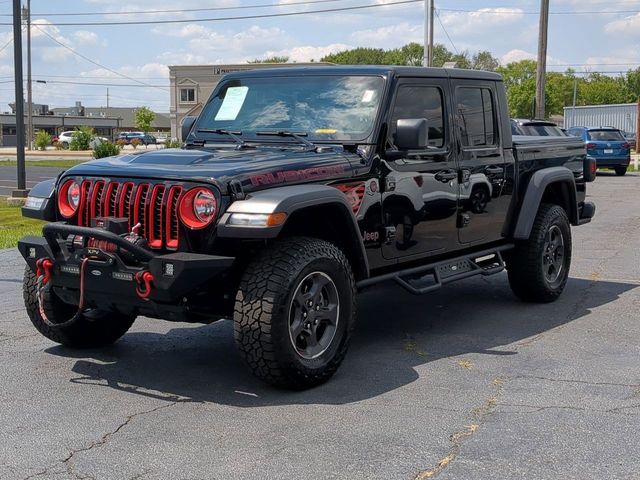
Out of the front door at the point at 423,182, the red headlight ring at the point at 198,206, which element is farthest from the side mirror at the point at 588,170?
the red headlight ring at the point at 198,206

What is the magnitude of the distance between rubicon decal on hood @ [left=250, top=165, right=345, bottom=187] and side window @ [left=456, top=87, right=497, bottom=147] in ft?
5.57

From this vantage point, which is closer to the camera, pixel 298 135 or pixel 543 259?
pixel 298 135

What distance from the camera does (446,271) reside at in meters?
6.91

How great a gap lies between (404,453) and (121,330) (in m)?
2.85

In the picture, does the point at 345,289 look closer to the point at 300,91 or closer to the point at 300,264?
the point at 300,264

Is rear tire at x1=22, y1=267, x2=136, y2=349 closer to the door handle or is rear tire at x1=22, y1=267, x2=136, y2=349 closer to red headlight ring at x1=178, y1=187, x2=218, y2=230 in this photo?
red headlight ring at x1=178, y1=187, x2=218, y2=230

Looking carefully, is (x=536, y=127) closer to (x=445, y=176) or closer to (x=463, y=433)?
(x=445, y=176)

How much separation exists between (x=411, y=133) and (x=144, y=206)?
6.03 feet

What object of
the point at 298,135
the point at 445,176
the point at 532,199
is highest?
the point at 298,135

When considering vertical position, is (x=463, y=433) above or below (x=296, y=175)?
below

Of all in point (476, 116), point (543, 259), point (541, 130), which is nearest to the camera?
point (476, 116)

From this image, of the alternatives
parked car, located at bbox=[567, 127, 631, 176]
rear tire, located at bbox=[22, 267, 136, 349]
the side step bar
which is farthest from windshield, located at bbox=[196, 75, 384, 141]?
parked car, located at bbox=[567, 127, 631, 176]

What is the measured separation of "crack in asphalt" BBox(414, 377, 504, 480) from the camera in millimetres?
4125

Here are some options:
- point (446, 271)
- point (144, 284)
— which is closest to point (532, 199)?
point (446, 271)
